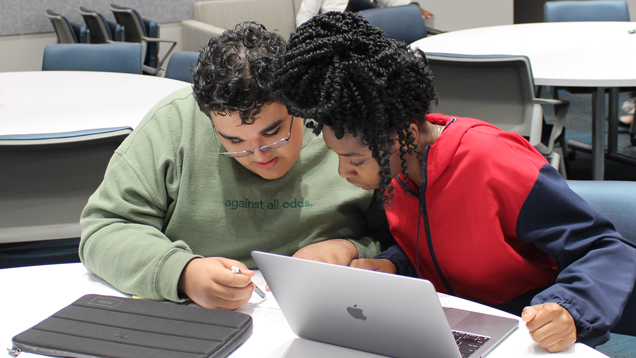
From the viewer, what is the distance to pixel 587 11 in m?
3.88

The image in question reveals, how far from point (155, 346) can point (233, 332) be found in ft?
0.37

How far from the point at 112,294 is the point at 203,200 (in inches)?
9.8

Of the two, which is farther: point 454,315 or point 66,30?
Result: point 66,30

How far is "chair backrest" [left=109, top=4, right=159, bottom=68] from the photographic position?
192 inches

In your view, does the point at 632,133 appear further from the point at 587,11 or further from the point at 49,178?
the point at 49,178

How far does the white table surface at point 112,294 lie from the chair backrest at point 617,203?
0.37 metres

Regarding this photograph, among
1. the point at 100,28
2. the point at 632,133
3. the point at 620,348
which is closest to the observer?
the point at 620,348

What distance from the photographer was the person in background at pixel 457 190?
0.83 metres

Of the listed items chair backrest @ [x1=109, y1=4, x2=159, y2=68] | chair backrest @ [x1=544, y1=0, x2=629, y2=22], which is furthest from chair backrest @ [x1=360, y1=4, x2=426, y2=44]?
chair backrest @ [x1=109, y1=4, x2=159, y2=68]

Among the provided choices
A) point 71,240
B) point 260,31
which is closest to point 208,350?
point 260,31

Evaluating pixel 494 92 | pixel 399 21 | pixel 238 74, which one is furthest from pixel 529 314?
pixel 399 21

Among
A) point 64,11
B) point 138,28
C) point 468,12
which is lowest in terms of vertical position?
point 468,12

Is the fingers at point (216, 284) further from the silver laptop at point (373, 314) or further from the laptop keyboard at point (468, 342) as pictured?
the laptop keyboard at point (468, 342)

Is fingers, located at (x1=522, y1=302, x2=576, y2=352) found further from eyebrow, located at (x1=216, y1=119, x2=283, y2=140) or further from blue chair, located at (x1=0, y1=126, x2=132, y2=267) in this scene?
blue chair, located at (x1=0, y1=126, x2=132, y2=267)
